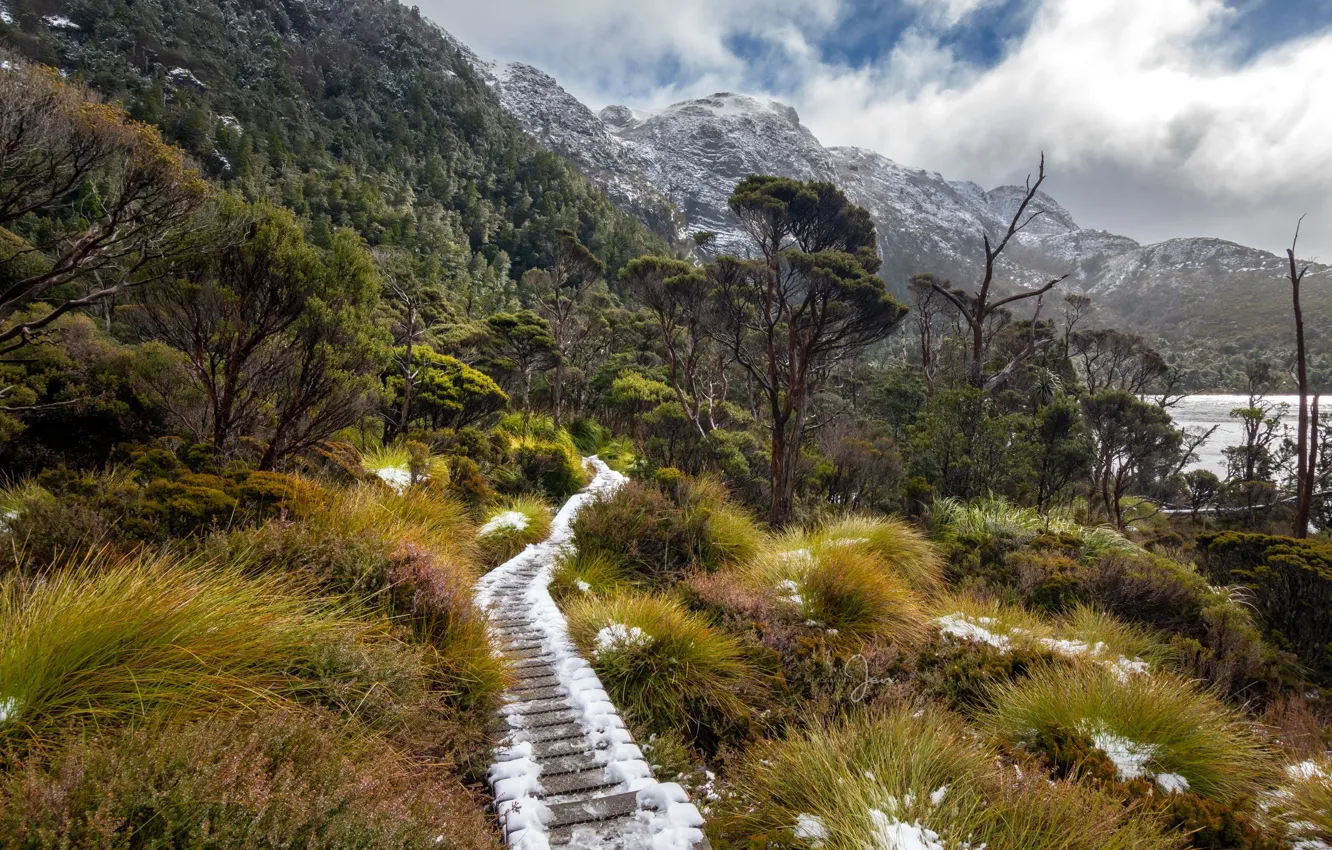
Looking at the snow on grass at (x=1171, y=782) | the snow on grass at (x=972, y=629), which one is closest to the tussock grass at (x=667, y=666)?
the snow on grass at (x=972, y=629)

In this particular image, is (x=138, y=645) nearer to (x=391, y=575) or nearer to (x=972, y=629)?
(x=391, y=575)

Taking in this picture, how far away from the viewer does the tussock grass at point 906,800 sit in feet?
9.00

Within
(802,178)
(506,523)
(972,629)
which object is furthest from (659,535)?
(802,178)

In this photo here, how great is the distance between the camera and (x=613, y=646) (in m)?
4.98

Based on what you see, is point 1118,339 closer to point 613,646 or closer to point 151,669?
point 613,646

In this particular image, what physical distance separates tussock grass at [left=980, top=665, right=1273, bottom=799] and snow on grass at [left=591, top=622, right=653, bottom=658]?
291cm

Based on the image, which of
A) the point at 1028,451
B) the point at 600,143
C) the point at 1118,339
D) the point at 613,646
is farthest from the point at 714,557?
the point at 600,143

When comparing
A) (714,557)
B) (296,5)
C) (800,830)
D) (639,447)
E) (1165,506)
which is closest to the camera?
(800,830)

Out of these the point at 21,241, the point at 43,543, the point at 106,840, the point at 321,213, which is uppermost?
the point at 321,213

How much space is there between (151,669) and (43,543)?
2.19 metres

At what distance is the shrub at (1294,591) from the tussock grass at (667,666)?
6.81 metres

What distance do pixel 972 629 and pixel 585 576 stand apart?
15.0 ft

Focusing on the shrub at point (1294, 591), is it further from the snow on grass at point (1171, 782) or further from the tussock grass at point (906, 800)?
the tussock grass at point (906, 800)

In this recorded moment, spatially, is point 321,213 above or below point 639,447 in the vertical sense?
above
